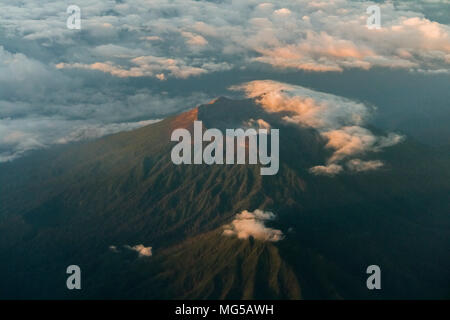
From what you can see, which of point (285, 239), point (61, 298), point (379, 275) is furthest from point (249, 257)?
point (61, 298)

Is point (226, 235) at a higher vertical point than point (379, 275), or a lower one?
higher

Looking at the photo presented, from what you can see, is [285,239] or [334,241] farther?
[334,241]
